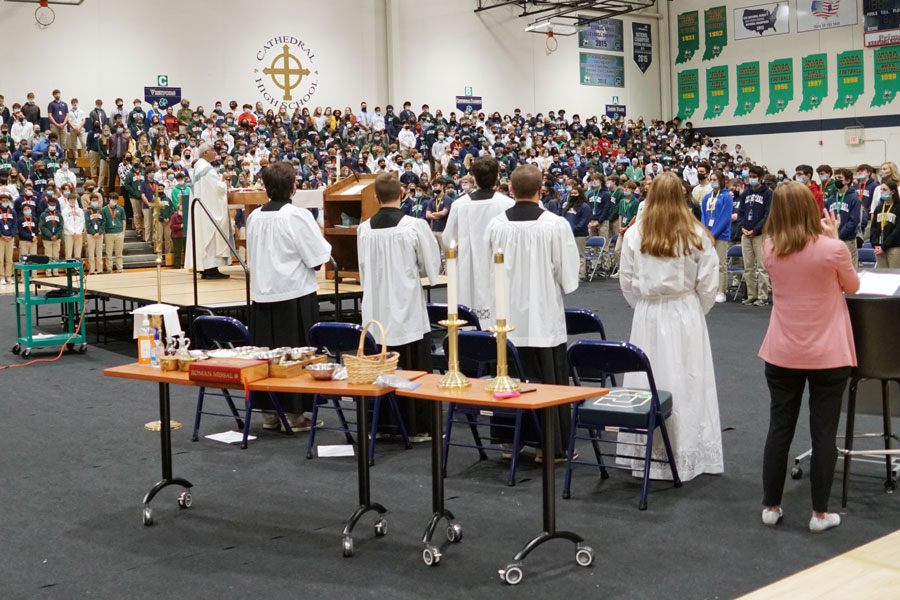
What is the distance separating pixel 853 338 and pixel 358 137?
2098 centimetres

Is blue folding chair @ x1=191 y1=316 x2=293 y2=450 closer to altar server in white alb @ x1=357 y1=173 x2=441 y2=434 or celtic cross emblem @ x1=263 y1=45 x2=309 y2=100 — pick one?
altar server in white alb @ x1=357 y1=173 x2=441 y2=434

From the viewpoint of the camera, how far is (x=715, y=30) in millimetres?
32188

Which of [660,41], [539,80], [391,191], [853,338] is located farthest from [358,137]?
[853,338]

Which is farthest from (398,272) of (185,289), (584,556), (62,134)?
(62,134)

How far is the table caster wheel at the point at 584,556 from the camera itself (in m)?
3.99

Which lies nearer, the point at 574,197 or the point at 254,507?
the point at 254,507

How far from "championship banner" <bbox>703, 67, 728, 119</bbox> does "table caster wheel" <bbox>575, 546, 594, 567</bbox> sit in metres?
30.7

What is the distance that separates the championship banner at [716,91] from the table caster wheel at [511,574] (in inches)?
1218

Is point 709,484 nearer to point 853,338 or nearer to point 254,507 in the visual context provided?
point 853,338

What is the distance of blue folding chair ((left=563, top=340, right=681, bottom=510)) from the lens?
4738mm

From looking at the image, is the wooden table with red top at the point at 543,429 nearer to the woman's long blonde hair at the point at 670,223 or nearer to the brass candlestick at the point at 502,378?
the brass candlestick at the point at 502,378

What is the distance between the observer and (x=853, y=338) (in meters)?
4.53

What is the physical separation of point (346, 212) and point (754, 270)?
19.1 feet

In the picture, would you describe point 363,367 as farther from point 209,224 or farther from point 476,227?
point 209,224
